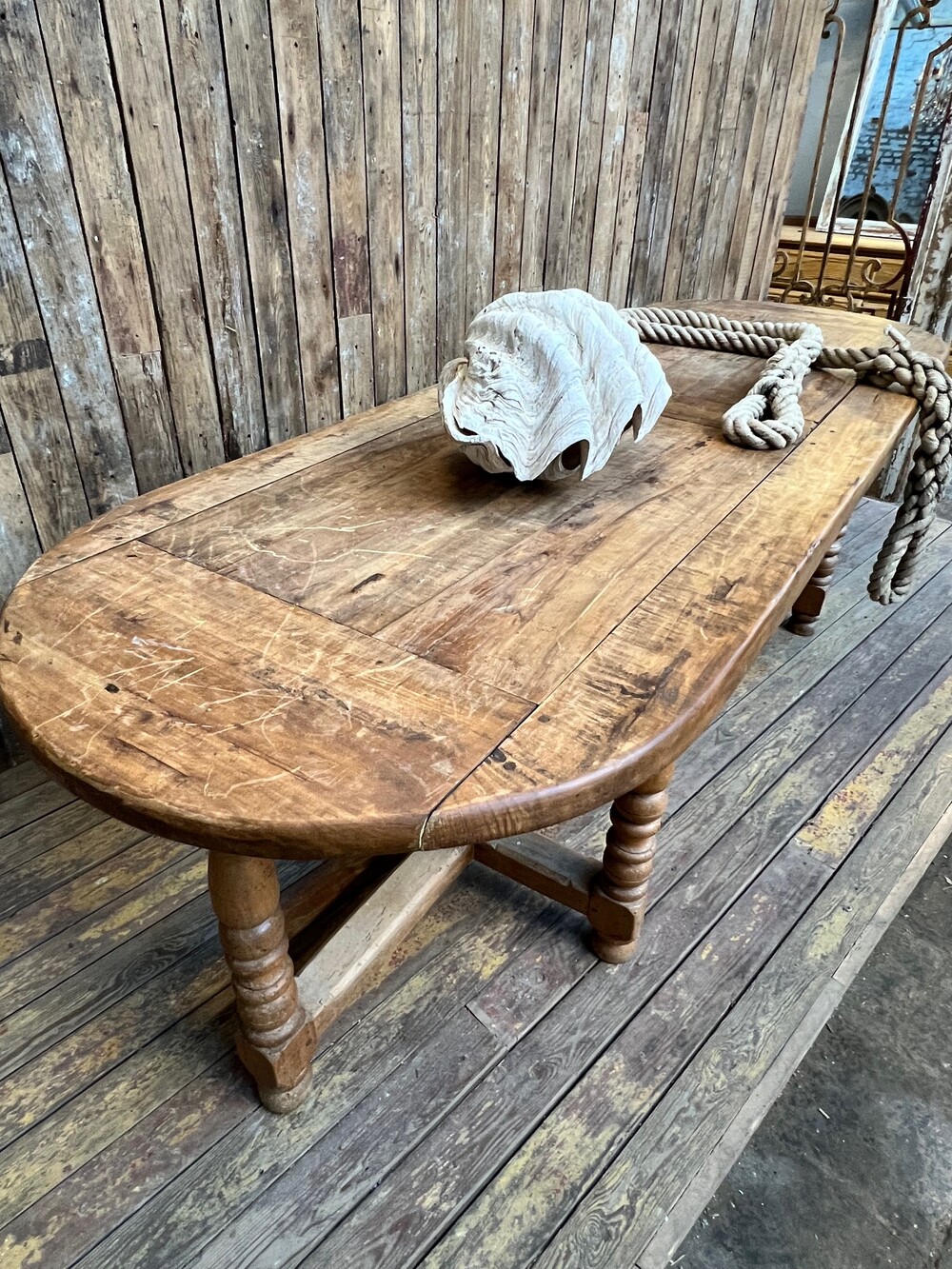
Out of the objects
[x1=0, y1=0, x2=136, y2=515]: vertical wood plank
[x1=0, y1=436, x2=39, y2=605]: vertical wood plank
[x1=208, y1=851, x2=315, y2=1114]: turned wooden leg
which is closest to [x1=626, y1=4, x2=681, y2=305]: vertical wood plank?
[x1=0, y1=0, x2=136, y2=515]: vertical wood plank

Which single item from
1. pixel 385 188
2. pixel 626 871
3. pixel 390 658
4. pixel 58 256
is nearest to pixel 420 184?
pixel 385 188

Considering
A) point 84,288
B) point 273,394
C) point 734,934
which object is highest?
point 84,288

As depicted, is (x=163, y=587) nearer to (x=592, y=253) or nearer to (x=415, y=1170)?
(x=415, y=1170)

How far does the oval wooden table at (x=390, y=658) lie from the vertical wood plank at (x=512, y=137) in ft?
3.13

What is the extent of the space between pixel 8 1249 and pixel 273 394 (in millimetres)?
1503

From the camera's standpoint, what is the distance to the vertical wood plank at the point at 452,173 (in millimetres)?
1847

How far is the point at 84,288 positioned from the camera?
142cm

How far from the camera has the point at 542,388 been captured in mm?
1254

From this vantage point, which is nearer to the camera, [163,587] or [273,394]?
[163,587]

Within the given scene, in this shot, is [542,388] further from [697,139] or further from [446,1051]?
[697,139]

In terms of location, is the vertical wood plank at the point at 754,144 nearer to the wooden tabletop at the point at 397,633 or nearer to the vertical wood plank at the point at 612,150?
the vertical wood plank at the point at 612,150

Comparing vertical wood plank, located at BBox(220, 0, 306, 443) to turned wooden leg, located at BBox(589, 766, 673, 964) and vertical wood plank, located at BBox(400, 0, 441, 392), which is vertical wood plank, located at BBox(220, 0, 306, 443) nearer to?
vertical wood plank, located at BBox(400, 0, 441, 392)

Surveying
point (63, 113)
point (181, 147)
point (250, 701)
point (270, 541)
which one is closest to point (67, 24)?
point (63, 113)

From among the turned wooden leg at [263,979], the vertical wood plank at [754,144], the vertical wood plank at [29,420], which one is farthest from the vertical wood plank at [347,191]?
the vertical wood plank at [754,144]
